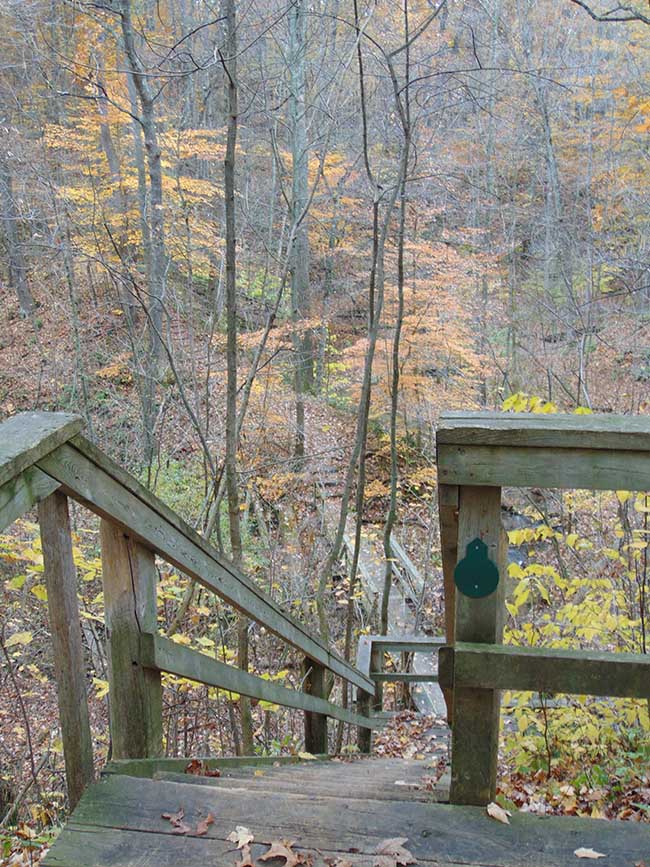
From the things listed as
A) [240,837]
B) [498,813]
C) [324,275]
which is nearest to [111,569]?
[240,837]

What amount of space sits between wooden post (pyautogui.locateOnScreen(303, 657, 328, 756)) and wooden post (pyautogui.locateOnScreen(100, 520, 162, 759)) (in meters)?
2.45

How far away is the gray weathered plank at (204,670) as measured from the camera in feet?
6.82

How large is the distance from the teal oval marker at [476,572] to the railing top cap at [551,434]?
27 centimetres

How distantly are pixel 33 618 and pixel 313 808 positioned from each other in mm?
6571

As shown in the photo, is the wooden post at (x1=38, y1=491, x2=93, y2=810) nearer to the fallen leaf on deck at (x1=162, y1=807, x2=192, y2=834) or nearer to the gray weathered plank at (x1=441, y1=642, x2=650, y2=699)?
the fallen leaf on deck at (x1=162, y1=807, x2=192, y2=834)

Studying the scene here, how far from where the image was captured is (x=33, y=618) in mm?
7469

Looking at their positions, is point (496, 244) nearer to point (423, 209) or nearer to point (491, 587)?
point (423, 209)

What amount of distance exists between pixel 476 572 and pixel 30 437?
43.9 inches

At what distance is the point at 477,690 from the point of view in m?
1.75

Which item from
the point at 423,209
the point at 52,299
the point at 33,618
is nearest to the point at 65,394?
the point at 52,299

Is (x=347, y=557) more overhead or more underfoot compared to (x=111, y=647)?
more underfoot

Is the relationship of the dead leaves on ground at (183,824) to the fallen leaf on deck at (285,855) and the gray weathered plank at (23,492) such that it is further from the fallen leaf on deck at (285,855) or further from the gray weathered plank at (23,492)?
Answer: the gray weathered plank at (23,492)

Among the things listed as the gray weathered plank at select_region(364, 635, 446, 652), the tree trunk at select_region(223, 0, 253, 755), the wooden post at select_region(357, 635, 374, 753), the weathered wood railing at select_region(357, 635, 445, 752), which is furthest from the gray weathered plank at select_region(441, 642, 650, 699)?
the gray weathered plank at select_region(364, 635, 446, 652)

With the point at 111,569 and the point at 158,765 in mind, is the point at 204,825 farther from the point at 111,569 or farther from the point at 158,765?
the point at 111,569
